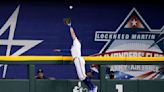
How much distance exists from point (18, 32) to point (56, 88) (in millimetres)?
5715

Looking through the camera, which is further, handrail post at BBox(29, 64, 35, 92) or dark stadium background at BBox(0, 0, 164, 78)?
dark stadium background at BBox(0, 0, 164, 78)

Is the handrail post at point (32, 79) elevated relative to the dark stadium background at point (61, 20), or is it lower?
lower

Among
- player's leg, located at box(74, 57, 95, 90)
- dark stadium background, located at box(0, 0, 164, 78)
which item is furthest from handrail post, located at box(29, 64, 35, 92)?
dark stadium background, located at box(0, 0, 164, 78)

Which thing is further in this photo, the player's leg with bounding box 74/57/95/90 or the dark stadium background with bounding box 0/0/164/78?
the dark stadium background with bounding box 0/0/164/78

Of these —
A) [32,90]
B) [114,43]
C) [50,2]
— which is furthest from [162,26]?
[32,90]

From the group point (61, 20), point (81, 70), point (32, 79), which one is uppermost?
point (61, 20)

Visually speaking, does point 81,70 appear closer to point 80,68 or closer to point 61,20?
point 80,68

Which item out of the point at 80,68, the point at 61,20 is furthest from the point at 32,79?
the point at 61,20

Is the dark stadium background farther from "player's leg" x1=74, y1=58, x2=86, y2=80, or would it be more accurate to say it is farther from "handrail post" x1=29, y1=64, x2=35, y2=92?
"player's leg" x1=74, y1=58, x2=86, y2=80

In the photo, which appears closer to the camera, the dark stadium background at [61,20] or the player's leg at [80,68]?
the player's leg at [80,68]

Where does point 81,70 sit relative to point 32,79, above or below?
above

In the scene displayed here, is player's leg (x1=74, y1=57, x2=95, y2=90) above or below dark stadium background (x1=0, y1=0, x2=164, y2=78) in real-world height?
below

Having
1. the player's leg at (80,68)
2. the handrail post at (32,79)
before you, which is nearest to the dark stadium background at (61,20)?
the handrail post at (32,79)

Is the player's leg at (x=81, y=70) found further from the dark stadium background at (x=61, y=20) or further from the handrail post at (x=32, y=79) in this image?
the dark stadium background at (x=61, y=20)
